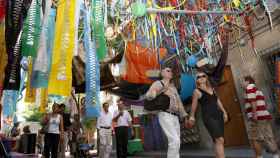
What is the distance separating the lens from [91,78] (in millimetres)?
4973

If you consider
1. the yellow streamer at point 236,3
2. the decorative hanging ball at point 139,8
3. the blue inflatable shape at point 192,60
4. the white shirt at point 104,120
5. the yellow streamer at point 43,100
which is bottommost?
the white shirt at point 104,120

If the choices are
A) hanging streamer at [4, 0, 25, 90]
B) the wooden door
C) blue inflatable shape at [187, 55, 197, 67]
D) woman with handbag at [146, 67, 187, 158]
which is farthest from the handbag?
the wooden door

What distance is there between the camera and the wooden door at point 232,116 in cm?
1041

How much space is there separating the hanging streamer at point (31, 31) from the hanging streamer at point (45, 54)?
0.33ft

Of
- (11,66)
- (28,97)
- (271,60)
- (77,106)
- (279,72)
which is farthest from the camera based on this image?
(77,106)

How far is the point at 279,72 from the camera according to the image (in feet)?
26.5

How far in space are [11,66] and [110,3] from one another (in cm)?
294

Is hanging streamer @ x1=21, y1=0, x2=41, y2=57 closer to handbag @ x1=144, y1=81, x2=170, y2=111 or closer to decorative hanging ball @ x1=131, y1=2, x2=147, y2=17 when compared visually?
decorative hanging ball @ x1=131, y1=2, x2=147, y2=17

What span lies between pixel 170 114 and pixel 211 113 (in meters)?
0.66

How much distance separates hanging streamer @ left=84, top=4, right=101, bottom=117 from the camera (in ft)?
15.6

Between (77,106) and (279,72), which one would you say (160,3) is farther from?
(77,106)

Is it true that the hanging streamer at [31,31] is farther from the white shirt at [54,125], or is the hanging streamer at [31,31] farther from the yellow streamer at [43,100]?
the white shirt at [54,125]

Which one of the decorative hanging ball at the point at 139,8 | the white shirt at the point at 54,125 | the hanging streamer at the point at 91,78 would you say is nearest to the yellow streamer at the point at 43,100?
the hanging streamer at the point at 91,78

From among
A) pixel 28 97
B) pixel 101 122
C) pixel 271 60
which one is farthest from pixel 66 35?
pixel 271 60
